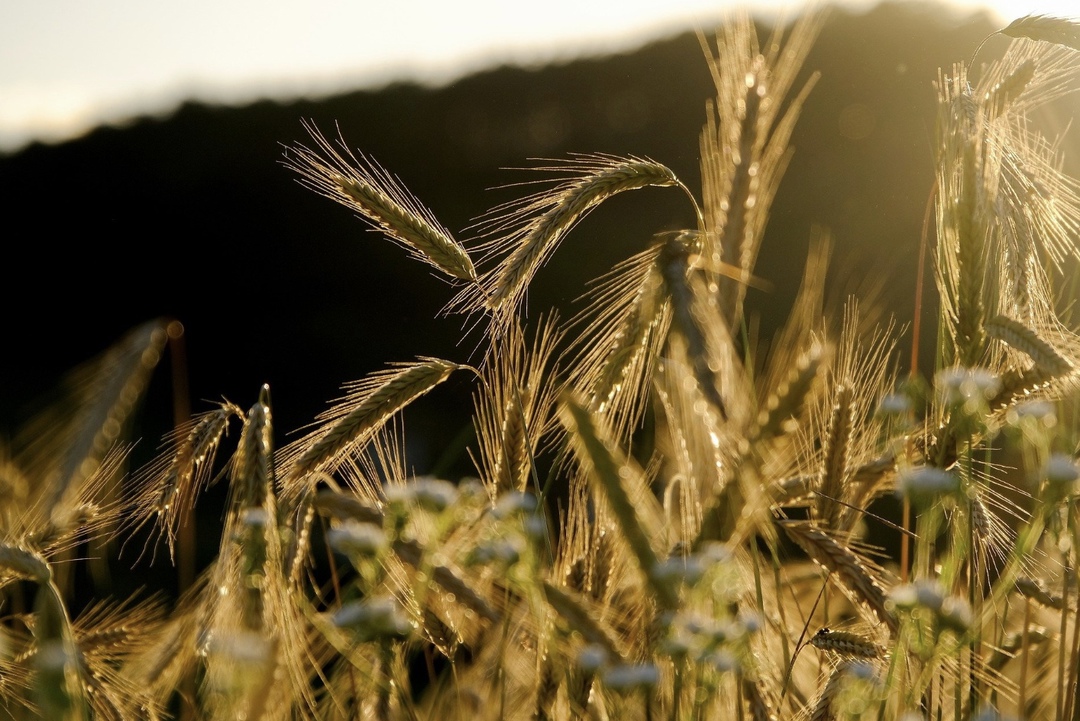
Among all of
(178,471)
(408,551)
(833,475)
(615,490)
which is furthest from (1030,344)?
(178,471)

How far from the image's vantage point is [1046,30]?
6.51 feet

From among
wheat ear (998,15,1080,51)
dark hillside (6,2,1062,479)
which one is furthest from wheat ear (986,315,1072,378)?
dark hillside (6,2,1062,479)

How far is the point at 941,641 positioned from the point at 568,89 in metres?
9.60

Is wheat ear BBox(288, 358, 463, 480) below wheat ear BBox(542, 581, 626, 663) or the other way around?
the other way around

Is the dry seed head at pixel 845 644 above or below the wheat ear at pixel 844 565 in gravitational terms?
below

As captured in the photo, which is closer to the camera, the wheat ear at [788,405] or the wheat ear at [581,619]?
the wheat ear at [788,405]

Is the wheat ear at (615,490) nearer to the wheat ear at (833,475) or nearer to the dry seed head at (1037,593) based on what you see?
the wheat ear at (833,475)

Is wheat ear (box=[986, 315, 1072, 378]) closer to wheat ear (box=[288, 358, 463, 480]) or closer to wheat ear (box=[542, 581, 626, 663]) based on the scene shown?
wheat ear (box=[542, 581, 626, 663])

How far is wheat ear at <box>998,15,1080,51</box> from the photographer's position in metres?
1.93

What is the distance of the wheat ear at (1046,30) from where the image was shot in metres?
1.93

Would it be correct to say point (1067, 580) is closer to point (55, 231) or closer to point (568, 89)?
point (568, 89)

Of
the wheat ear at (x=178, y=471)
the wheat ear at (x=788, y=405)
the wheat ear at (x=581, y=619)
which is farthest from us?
the wheat ear at (x=178, y=471)

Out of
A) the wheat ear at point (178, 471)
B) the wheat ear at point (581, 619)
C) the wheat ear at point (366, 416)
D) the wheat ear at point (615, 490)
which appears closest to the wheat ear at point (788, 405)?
the wheat ear at point (615, 490)

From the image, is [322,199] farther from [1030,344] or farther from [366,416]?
[1030,344]
